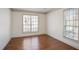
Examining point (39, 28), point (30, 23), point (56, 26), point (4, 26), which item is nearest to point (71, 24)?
point (56, 26)

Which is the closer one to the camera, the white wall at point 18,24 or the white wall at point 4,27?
the white wall at point 4,27

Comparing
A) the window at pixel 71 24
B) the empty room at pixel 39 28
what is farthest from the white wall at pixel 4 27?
the window at pixel 71 24

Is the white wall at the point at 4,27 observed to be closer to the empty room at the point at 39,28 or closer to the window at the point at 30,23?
the empty room at the point at 39,28

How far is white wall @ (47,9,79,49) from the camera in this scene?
1.11m

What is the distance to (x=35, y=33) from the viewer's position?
1239 millimetres

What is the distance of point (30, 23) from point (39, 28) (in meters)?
0.15

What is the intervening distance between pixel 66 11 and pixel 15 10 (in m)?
0.68

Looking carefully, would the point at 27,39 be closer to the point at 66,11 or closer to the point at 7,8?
the point at 7,8

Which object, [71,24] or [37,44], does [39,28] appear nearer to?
[37,44]

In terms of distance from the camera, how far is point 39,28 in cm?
122

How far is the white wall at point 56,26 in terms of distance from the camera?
1.11 m

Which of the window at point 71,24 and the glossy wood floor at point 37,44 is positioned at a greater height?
the window at point 71,24
